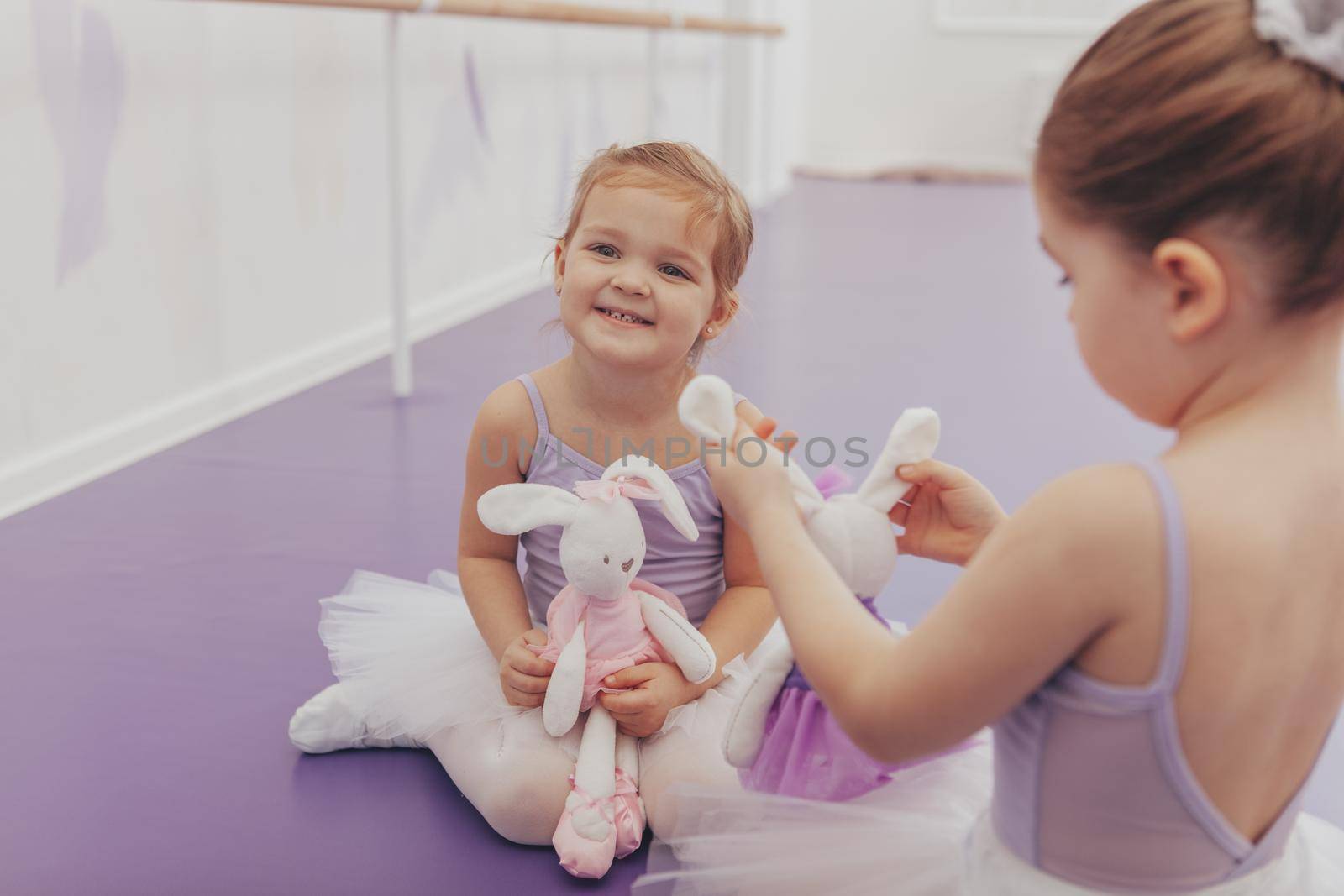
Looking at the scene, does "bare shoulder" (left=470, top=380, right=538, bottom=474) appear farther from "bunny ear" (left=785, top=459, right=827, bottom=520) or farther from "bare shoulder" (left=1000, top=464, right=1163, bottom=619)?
"bare shoulder" (left=1000, top=464, right=1163, bottom=619)

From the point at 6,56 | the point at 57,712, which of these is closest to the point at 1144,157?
the point at 57,712

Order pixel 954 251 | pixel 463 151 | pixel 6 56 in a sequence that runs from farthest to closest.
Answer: pixel 954 251 → pixel 463 151 → pixel 6 56

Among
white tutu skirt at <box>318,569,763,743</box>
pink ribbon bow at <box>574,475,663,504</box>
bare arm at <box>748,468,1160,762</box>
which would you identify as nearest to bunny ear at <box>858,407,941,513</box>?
bare arm at <box>748,468,1160,762</box>

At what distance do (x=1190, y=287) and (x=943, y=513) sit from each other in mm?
281

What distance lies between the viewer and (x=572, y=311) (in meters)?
1.02

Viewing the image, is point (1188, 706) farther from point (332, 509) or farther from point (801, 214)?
point (801, 214)

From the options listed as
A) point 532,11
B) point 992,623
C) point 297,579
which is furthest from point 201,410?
point 992,623

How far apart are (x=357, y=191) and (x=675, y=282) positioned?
159 cm

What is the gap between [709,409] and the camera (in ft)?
2.35

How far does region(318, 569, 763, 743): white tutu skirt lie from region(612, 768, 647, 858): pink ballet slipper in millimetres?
55

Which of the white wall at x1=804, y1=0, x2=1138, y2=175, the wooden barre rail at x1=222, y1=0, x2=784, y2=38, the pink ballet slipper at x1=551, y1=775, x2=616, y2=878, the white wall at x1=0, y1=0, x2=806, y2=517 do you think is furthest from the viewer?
the white wall at x1=804, y1=0, x2=1138, y2=175

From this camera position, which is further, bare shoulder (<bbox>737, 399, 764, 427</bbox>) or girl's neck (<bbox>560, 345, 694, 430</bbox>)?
girl's neck (<bbox>560, 345, 694, 430</bbox>)

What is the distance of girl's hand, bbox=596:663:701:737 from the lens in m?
0.97

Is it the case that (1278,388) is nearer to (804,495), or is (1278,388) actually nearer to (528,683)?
(804,495)
